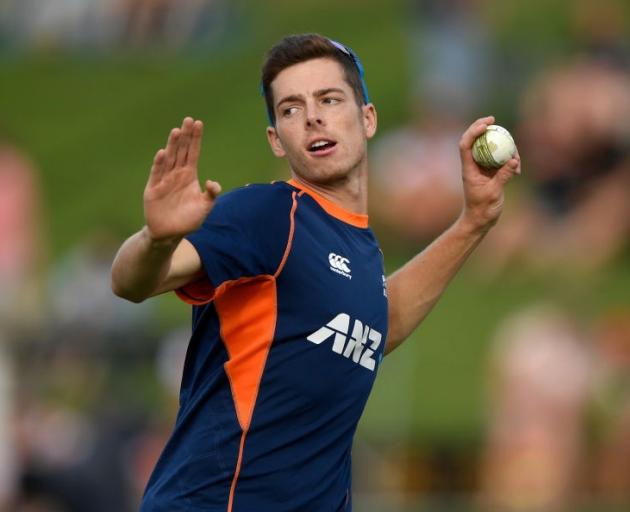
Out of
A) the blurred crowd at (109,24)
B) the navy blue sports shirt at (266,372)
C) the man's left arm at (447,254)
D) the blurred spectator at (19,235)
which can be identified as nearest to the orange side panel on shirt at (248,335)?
the navy blue sports shirt at (266,372)

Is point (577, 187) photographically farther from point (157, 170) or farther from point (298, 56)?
point (157, 170)

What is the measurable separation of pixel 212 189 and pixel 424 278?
159 centimetres

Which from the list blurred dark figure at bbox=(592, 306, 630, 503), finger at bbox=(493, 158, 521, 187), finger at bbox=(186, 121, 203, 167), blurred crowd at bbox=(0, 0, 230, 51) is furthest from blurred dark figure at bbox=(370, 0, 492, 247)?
finger at bbox=(186, 121, 203, 167)

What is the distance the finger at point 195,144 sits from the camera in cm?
404

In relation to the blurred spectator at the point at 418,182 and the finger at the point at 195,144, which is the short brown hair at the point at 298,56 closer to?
the finger at the point at 195,144

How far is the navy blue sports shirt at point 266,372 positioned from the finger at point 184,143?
300 mm

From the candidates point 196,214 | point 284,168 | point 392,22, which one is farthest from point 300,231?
point 392,22

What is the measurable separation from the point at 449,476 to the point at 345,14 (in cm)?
812

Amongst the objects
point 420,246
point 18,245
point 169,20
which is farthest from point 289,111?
point 169,20

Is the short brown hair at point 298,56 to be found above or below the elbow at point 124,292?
above

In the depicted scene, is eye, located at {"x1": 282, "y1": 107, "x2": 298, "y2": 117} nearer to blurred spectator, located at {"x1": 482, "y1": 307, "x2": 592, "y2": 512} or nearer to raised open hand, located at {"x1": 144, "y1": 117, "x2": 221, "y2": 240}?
raised open hand, located at {"x1": 144, "y1": 117, "x2": 221, "y2": 240}

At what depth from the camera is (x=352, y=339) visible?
14.9 ft

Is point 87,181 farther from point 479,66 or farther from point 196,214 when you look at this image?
point 196,214

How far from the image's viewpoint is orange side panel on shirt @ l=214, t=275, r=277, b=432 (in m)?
4.41
